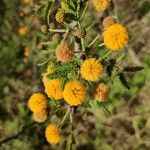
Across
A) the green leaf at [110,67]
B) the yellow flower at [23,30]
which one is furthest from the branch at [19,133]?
the green leaf at [110,67]

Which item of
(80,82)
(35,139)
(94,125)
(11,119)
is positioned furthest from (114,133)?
(80,82)

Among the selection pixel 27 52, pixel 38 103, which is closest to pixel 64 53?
pixel 38 103

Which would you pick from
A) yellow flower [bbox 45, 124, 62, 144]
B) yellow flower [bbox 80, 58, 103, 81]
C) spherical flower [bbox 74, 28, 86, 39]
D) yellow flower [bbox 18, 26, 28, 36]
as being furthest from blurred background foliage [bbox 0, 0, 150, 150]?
yellow flower [bbox 80, 58, 103, 81]

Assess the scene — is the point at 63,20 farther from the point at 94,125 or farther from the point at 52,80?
the point at 94,125

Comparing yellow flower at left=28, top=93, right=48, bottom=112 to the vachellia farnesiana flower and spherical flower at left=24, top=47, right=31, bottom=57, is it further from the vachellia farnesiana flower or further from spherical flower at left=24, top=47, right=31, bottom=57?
spherical flower at left=24, top=47, right=31, bottom=57

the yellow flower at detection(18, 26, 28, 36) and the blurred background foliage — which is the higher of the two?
the yellow flower at detection(18, 26, 28, 36)

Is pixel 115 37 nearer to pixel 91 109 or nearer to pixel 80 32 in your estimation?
pixel 80 32

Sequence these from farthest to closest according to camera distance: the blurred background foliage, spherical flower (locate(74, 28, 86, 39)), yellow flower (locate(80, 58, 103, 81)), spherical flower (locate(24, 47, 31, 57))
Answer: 1. spherical flower (locate(24, 47, 31, 57))
2. the blurred background foliage
3. spherical flower (locate(74, 28, 86, 39))
4. yellow flower (locate(80, 58, 103, 81))
